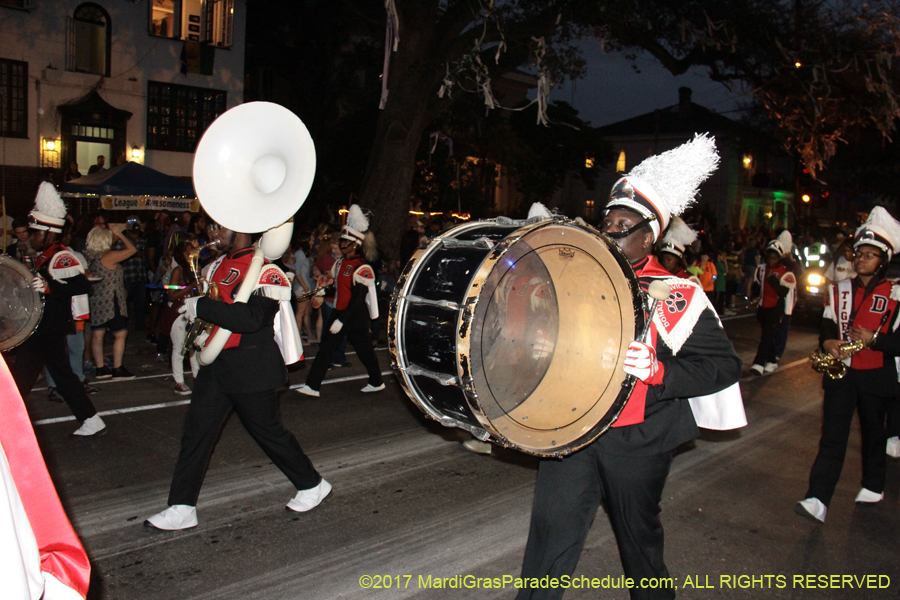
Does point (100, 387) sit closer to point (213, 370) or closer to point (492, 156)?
point (213, 370)

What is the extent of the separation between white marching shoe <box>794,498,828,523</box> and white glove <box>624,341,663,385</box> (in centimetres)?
290

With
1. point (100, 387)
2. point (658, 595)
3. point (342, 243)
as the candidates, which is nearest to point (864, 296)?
point (658, 595)

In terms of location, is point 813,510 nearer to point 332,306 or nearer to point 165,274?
point 332,306

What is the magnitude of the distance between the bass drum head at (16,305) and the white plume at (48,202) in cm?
97

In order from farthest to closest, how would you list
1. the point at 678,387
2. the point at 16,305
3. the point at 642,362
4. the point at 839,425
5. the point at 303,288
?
the point at 303,288 → the point at 16,305 → the point at 839,425 → the point at 678,387 → the point at 642,362

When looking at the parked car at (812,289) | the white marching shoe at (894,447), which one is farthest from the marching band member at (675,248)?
the parked car at (812,289)

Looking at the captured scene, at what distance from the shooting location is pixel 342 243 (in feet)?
27.3

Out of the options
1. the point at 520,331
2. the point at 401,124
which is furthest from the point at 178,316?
the point at 401,124

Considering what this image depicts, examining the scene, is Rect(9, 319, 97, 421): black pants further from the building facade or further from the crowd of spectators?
the building facade

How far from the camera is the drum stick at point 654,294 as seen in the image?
2.84 meters

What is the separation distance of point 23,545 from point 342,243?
696cm

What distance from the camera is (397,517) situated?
4824 millimetres

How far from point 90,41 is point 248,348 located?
61.3ft

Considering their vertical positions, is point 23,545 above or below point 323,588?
above
